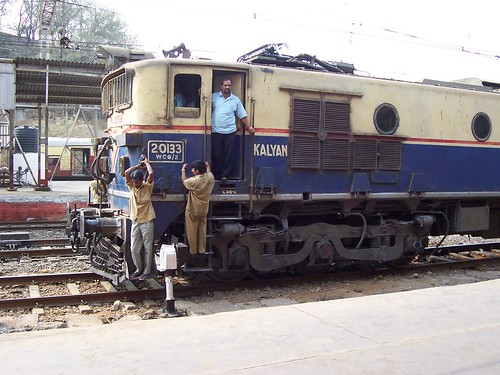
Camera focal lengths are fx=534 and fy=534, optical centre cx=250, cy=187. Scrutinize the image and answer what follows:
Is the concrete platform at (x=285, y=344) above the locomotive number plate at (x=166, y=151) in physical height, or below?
below

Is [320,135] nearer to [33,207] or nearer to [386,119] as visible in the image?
[386,119]

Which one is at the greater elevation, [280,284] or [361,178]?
[361,178]

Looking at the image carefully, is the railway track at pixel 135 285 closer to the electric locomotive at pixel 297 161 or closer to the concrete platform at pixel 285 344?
the electric locomotive at pixel 297 161

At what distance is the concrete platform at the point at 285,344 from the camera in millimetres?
4344

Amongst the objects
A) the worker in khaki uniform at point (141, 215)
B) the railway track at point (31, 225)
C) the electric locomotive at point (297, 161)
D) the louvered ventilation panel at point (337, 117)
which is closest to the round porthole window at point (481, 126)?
the electric locomotive at point (297, 161)

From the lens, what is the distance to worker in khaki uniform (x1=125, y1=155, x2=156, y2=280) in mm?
6996

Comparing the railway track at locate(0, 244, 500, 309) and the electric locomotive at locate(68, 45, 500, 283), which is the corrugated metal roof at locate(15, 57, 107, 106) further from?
the railway track at locate(0, 244, 500, 309)

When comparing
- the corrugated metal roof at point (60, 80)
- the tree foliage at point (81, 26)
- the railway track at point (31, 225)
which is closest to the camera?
the railway track at point (31, 225)

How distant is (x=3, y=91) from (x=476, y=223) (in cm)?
1392

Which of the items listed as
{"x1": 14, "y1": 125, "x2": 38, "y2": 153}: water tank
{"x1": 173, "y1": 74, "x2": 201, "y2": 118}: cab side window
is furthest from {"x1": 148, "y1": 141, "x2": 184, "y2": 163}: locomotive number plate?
{"x1": 14, "y1": 125, "x2": 38, "y2": 153}: water tank

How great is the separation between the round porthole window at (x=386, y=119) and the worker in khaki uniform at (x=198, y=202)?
324 centimetres

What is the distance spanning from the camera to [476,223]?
33.7ft

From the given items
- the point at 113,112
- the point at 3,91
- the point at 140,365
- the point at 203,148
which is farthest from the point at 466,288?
the point at 3,91

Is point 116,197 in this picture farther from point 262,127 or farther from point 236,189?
point 262,127
